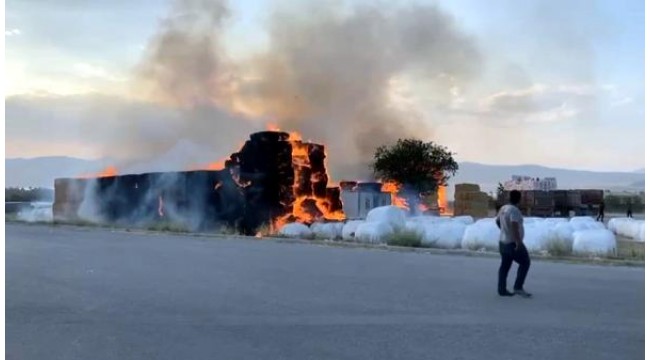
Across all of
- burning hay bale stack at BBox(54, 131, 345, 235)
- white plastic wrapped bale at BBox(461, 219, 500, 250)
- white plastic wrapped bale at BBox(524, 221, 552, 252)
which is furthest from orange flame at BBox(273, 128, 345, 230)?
white plastic wrapped bale at BBox(524, 221, 552, 252)

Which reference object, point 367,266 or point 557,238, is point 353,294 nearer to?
point 367,266

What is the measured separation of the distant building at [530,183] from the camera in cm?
4566

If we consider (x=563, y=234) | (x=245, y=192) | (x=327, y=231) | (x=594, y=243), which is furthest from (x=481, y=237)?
(x=245, y=192)

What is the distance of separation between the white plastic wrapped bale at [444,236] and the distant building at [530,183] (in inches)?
1061

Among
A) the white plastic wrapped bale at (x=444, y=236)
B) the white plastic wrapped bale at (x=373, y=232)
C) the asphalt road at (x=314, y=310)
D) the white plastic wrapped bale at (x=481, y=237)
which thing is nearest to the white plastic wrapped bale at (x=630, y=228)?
the white plastic wrapped bale at (x=444, y=236)

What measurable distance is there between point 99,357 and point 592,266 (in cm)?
950

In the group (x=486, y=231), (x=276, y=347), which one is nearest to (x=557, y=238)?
(x=486, y=231)

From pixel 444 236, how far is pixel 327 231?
19.1 ft

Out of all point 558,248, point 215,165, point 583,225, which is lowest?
point 558,248

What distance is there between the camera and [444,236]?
59.8ft

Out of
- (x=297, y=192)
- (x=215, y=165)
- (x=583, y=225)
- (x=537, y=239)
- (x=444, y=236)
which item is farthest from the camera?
(x=215, y=165)

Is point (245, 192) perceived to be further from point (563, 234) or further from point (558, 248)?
point (558, 248)

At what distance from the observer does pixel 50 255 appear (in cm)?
1509

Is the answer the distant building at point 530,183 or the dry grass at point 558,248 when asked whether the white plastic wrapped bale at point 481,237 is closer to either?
the dry grass at point 558,248
